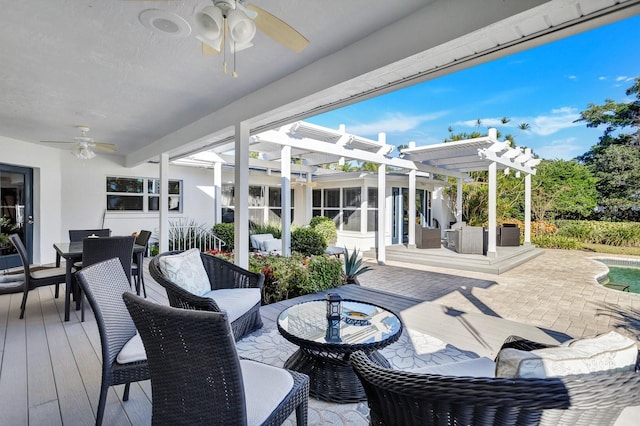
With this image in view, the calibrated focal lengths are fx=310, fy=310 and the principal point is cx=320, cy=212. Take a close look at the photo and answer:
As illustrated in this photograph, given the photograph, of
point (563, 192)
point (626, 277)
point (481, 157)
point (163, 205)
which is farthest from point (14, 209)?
point (563, 192)

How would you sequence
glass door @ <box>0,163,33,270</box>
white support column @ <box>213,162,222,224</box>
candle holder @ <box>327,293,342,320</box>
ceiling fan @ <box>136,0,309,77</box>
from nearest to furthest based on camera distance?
ceiling fan @ <box>136,0,309,77</box>, candle holder @ <box>327,293,342,320</box>, glass door @ <box>0,163,33,270</box>, white support column @ <box>213,162,222,224</box>

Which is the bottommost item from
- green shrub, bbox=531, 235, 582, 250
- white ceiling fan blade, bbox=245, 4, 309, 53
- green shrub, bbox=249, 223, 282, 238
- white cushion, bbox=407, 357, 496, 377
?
green shrub, bbox=531, 235, 582, 250

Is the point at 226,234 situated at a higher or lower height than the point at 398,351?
higher

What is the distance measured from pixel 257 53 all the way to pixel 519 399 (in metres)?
3.10

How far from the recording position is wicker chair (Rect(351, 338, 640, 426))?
890 mm

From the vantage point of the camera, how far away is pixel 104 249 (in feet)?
12.8

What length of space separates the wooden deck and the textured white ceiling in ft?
8.82

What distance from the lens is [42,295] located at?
4805 millimetres

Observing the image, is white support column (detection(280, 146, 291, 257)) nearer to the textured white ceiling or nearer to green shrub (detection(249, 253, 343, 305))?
green shrub (detection(249, 253, 343, 305))

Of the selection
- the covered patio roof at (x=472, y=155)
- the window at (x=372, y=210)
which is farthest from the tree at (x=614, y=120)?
the window at (x=372, y=210)

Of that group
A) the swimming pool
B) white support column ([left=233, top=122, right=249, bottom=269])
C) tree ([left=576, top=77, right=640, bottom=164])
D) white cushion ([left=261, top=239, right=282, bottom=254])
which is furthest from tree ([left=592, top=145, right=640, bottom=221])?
white support column ([left=233, top=122, right=249, bottom=269])

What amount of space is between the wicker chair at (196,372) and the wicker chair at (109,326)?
1.75 feet

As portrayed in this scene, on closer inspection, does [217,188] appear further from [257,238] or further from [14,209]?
[14,209]

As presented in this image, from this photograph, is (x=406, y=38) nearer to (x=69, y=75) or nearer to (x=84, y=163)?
(x=69, y=75)
